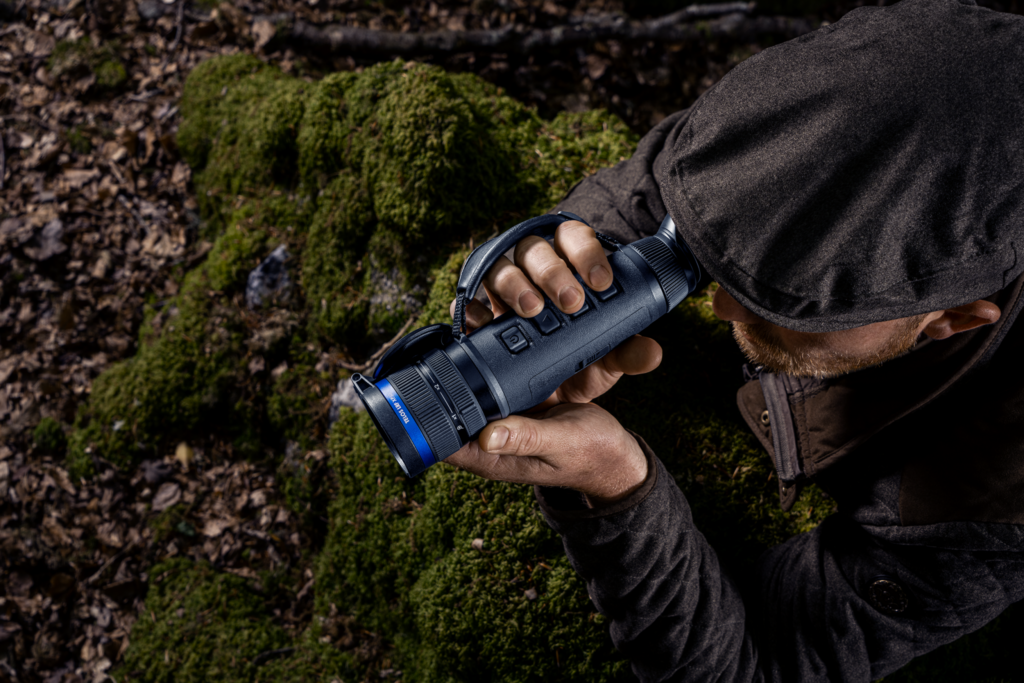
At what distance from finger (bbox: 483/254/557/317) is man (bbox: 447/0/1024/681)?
10 mm

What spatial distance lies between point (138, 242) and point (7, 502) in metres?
1.85

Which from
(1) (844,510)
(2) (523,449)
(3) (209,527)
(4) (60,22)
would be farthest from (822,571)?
(4) (60,22)

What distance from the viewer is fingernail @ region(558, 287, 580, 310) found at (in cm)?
160

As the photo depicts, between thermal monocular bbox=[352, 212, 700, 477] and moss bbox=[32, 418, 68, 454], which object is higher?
thermal monocular bbox=[352, 212, 700, 477]

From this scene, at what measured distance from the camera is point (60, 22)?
4254 millimetres

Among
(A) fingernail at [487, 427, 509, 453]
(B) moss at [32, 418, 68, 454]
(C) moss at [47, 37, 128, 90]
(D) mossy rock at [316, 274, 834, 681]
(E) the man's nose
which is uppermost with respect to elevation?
(C) moss at [47, 37, 128, 90]

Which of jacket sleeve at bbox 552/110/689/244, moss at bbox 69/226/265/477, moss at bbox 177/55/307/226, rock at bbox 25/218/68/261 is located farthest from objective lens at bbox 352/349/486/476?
rock at bbox 25/218/68/261

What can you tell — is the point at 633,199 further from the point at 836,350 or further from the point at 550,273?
the point at 836,350

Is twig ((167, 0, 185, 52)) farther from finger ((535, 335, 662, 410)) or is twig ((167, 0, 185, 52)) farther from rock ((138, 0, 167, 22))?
finger ((535, 335, 662, 410))

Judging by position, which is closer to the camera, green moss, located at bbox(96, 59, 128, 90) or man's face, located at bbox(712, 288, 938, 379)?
man's face, located at bbox(712, 288, 938, 379)

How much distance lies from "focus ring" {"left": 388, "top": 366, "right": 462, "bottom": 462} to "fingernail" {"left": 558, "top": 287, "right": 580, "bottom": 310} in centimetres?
47

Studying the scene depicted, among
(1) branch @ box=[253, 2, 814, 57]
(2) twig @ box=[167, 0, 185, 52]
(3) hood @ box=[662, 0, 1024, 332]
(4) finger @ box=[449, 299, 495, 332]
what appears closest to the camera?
(3) hood @ box=[662, 0, 1024, 332]

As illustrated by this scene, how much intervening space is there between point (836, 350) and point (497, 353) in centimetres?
115

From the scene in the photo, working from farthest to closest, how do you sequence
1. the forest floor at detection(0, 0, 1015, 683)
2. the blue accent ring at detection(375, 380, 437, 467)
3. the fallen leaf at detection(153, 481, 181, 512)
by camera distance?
the fallen leaf at detection(153, 481, 181, 512), the forest floor at detection(0, 0, 1015, 683), the blue accent ring at detection(375, 380, 437, 467)
